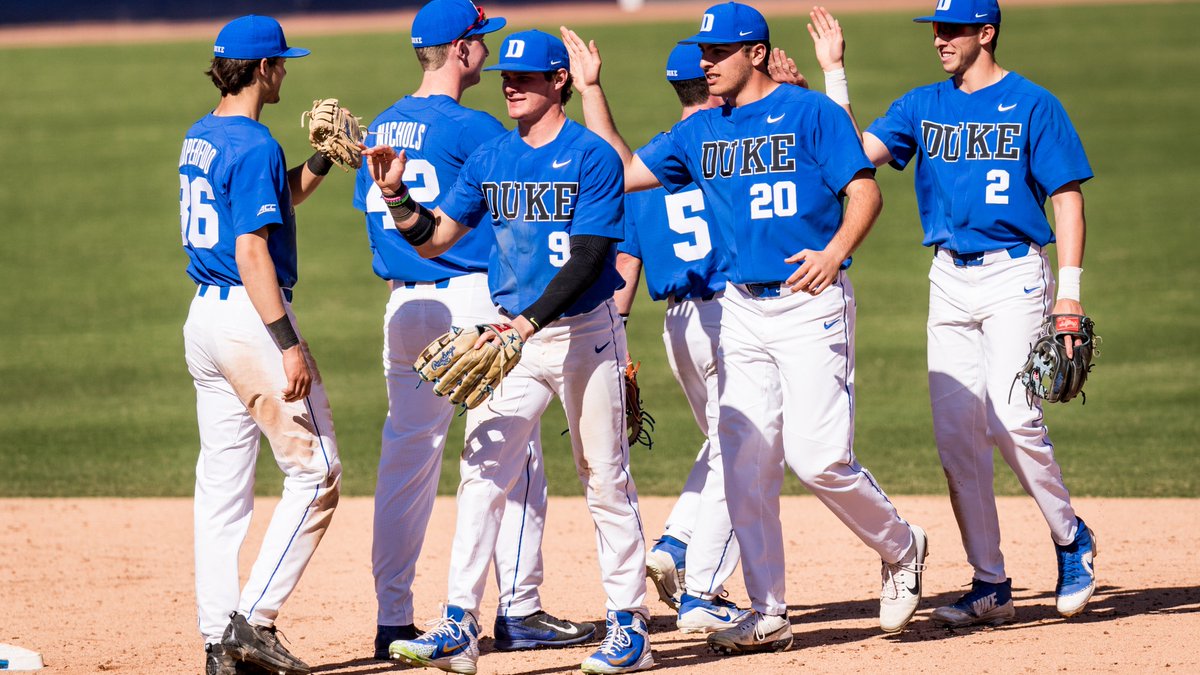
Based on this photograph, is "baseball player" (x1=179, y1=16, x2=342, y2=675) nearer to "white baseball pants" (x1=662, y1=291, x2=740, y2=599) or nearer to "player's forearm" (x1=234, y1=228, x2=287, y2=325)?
"player's forearm" (x1=234, y1=228, x2=287, y2=325)

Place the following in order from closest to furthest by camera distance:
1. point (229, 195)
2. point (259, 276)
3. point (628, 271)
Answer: point (259, 276), point (229, 195), point (628, 271)

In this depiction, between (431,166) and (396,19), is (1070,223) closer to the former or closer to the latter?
(431,166)

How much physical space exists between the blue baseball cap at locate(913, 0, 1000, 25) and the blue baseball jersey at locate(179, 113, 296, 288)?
2485 millimetres

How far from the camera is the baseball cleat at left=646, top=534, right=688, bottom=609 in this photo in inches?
238

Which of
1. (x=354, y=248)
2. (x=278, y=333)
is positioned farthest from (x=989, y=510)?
(x=354, y=248)

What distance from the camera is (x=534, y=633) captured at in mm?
5711

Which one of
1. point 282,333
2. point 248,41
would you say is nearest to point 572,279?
point 282,333

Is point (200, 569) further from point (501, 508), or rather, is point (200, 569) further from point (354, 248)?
point (354, 248)

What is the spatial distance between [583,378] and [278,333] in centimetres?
103

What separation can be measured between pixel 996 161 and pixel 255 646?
125 inches

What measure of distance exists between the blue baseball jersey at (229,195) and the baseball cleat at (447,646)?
1.32 m

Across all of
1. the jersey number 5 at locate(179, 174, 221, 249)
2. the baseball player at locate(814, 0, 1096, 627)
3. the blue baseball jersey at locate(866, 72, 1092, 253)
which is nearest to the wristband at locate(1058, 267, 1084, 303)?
the baseball player at locate(814, 0, 1096, 627)

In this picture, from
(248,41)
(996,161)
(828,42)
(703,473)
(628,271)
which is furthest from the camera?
(628,271)

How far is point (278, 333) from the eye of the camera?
200 inches
